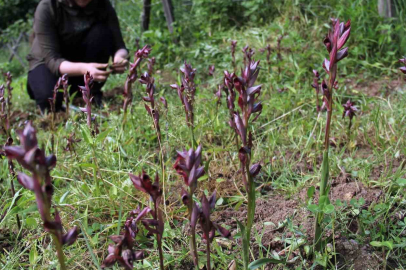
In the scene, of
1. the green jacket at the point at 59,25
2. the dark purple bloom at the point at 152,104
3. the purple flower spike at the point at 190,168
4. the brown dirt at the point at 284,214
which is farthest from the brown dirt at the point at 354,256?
the green jacket at the point at 59,25

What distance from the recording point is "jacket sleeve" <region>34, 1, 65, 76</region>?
3684 millimetres

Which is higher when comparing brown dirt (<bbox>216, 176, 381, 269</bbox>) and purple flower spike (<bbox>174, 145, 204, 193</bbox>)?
purple flower spike (<bbox>174, 145, 204, 193</bbox>)

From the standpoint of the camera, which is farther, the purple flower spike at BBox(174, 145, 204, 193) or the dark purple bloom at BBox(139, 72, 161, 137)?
the dark purple bloom at BBox(139, 72, 161, 137)

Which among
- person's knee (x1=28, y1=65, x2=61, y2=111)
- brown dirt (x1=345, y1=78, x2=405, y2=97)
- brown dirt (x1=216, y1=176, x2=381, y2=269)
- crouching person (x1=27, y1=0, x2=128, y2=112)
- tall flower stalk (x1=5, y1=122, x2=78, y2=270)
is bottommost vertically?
brown dirt (x1=345, y1=78, x2=405, y2=97)

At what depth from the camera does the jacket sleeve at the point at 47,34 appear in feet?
12.1

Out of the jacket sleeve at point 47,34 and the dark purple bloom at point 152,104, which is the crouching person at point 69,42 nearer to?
the jacket sleeve at point 47,34

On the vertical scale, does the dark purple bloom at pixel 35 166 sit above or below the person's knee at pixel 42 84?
above

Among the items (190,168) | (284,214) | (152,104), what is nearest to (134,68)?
(152,104)

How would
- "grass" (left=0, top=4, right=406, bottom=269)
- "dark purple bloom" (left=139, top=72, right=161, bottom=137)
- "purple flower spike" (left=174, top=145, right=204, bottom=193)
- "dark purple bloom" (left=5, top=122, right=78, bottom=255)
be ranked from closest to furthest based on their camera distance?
"dark purple bloom" (left=5, top=122, right=78, bottom=255)
"purple flower spike" (left=174, top=145, right=204, bottom=193)
"grass" (left=0, top=4, right=406, bottom=269)
"dark purple bloom" (left=139, top=72, right=161, bottom=137)

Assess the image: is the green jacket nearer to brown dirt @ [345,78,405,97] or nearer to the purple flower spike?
brown dirt @ [345,78,405,97]

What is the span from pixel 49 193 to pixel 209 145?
58.0 inches

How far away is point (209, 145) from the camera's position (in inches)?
89.7

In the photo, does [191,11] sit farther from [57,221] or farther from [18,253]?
[57,221]

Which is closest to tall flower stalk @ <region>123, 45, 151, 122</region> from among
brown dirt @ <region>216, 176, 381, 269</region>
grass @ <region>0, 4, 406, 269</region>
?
grass @ <region>0, 4, 406, 269</region>
